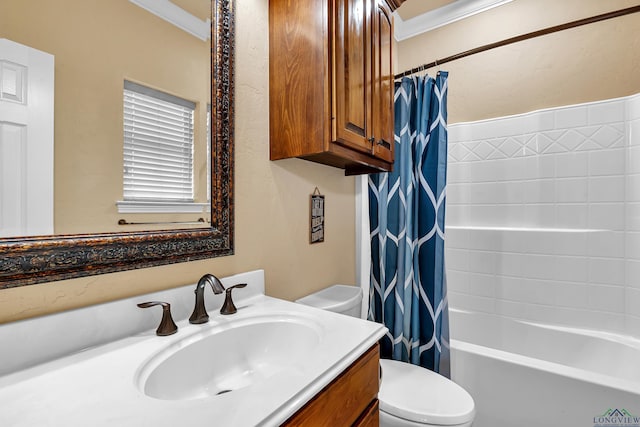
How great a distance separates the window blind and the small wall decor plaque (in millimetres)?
629

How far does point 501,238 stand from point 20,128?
7.63 feet

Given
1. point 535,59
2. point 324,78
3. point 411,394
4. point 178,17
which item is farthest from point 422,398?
point 535,59

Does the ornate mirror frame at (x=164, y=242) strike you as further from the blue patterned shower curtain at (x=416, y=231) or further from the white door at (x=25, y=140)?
the blue patterned shower curtain at (x=416, y=231)

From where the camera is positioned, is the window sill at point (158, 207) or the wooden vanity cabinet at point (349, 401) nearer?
the wooden vanity cabinet at point (349, 401)

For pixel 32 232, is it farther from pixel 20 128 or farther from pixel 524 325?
pixel 524 325

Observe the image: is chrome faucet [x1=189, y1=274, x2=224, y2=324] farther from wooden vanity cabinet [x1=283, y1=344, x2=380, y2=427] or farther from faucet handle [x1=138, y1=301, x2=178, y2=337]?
wooden vanity cabinet [x1=283, y1=344, x2=380, y2=427]

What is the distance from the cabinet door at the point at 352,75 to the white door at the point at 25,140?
2.56 feet

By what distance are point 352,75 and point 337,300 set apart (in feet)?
3.22

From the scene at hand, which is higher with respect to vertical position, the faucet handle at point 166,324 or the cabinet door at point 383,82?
the cabinet door at point 383,82

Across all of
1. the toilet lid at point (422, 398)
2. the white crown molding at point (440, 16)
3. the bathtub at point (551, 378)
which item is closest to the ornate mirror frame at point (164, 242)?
the toilet lid at point (422, 398)

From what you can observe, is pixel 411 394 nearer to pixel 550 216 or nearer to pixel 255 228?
pixel 255 228

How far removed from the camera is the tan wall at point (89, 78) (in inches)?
25.0

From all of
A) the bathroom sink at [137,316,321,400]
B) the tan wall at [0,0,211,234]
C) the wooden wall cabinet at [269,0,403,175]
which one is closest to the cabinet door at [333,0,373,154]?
the wooden wall cabinet at [269,0,403,175]

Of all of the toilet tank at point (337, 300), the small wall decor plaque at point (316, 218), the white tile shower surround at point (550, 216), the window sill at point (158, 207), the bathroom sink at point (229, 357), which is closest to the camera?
the bathroom sink at point (229, 357)
